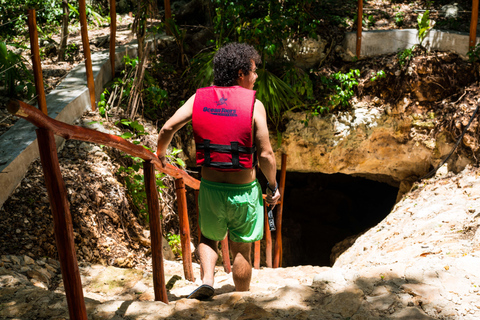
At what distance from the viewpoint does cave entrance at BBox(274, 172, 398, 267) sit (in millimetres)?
8211

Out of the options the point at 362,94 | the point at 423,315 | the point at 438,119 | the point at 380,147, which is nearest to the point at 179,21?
the point at 362,94

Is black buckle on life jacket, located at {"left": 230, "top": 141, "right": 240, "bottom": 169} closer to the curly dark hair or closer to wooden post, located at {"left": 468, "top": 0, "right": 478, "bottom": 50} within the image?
the curly dark hair

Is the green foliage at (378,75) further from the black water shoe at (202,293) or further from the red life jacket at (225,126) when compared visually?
the black water shoe at (202,293)

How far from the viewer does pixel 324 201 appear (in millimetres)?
8719

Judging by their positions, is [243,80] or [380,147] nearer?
[243,80]

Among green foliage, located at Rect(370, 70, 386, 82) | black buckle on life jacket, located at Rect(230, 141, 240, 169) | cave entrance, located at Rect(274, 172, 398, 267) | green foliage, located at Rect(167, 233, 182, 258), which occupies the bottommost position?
cave entrance, located at Rect(274, 172, 398, 267)

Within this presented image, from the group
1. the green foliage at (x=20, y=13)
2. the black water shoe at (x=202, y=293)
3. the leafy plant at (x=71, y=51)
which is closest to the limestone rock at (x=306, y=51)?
Answer: the green foliage at (x=20, y=13)

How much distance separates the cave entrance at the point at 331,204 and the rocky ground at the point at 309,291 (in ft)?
15.7

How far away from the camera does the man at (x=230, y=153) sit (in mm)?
2234

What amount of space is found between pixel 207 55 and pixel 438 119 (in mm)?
3408

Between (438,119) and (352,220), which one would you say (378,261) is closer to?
(438,119)

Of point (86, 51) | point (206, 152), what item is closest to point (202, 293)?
point (206, 152)

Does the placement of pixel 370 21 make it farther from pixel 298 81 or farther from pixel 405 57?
pixel 298 81

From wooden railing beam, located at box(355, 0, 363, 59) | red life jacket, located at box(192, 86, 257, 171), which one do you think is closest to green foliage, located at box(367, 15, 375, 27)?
wooden railing beam, located at box(355, 0, 363, 59)
